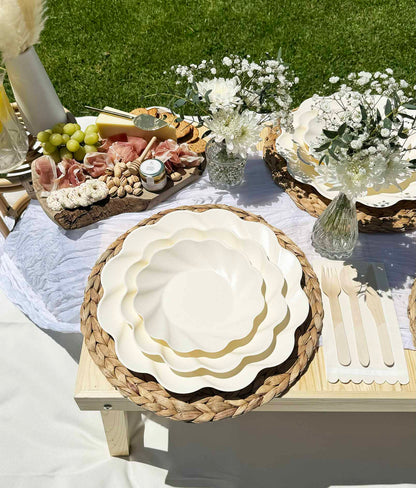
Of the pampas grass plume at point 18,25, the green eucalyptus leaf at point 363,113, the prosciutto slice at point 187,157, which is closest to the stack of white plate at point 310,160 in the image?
the prosciutto slice at point 187,157

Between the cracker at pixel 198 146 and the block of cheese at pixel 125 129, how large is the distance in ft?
0.20

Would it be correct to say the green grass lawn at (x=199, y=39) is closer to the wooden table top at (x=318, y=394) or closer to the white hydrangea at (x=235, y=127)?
the white hydrangea at (x=235, y=127)

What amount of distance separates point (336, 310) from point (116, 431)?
2.37 ft

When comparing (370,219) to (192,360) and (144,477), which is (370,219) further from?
(144,477)

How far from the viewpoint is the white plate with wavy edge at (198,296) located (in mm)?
941

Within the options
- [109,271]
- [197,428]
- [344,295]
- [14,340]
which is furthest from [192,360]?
[14,340]

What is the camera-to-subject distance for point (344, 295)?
43.3 inches

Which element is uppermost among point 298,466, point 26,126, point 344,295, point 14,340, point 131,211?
point 26,126

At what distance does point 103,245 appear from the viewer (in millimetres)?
1245

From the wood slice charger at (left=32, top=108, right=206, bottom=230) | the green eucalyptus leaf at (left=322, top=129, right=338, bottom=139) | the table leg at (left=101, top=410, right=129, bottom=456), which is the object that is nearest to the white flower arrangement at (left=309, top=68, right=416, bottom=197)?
the green eucalyptus leaf at (left=322, top=129, right=338, bottom=139)

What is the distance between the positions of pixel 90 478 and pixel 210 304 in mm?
807

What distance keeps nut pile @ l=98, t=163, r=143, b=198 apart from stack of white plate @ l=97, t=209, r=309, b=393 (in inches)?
9.6

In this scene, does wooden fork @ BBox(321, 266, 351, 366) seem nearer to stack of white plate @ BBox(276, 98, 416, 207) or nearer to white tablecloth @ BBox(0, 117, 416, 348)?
white tablecloth @ BBox(0, 117, 416, 348)

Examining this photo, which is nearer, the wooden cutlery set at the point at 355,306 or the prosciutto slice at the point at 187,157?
the wooden cutlery set at the point at 355,306
